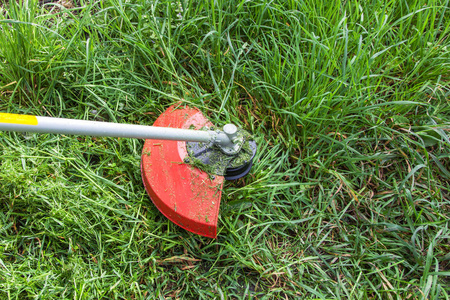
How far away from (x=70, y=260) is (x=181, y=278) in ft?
1.81

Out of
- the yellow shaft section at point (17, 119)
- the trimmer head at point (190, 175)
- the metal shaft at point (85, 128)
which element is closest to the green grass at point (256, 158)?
the trimmer head at point (190, 175)

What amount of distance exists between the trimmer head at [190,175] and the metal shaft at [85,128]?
9.1 inches

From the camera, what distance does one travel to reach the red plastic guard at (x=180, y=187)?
1.74 metres

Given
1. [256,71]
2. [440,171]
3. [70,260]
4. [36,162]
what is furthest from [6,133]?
[440,171]

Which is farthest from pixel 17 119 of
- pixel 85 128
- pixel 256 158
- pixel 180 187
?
pixel 256 158

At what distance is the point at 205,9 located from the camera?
7.08 ft

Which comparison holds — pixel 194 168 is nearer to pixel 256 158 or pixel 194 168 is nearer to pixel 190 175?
pixel 190 175

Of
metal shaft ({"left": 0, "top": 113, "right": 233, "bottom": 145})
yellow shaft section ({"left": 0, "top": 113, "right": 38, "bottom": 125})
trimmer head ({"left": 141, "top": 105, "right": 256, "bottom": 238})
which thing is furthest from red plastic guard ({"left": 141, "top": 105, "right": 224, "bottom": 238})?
yellow shaft section ({"left": 0, "top": 113, "right": 38, "bottom": 125})

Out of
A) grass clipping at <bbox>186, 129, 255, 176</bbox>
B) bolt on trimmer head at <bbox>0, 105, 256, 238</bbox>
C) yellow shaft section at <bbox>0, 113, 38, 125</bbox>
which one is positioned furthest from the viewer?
grass clipping at <bbox>186, 129, 255, 176</bbox>

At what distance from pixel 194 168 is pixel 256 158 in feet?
1.25

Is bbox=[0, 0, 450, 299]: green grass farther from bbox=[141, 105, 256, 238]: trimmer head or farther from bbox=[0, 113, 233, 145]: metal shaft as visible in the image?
bbox=[0, 113, 233, 145]: metal shaft

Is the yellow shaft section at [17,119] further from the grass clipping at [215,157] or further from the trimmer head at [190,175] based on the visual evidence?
the grass clipping at [215,157]

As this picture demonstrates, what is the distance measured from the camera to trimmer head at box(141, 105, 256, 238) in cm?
175

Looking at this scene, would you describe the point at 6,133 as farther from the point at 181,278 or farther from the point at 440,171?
the point at 440,171
